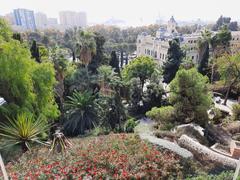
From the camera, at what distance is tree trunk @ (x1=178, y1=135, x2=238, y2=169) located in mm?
7856

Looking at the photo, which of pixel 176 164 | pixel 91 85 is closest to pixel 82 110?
pixel 91 85

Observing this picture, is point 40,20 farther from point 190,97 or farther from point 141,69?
point 190,97

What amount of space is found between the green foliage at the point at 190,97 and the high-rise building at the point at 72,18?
137360 millimetres

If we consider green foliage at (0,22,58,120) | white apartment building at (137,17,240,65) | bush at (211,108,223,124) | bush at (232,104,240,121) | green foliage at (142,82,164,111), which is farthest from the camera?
white apartment building at (137,17,240,65)

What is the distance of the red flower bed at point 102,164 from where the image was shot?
6.27 metres

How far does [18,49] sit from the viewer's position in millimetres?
10906

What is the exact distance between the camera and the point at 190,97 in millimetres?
12500

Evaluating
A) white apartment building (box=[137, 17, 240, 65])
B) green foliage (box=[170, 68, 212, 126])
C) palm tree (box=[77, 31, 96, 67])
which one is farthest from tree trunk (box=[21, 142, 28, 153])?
white apartment building (box=[137, 17, 240, 65])

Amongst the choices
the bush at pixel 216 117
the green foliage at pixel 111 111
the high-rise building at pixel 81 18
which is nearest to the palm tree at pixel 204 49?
the bush at pixel 216 117

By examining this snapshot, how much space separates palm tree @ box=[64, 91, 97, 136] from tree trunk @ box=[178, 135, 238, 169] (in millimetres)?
7743

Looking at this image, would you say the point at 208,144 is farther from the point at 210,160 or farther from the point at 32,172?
the point at 32,172

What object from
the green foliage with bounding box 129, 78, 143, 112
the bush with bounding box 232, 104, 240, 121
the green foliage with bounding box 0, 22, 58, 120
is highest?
the green foliage with bounding box 0, 22, 58, 120

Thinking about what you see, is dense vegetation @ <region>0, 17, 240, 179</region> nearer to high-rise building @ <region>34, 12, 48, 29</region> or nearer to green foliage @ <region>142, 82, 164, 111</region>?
green foliage @ <region>142, 82, 164, 111</region>

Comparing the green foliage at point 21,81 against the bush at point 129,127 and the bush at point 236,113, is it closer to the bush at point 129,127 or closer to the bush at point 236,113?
the bush at point 129,127
